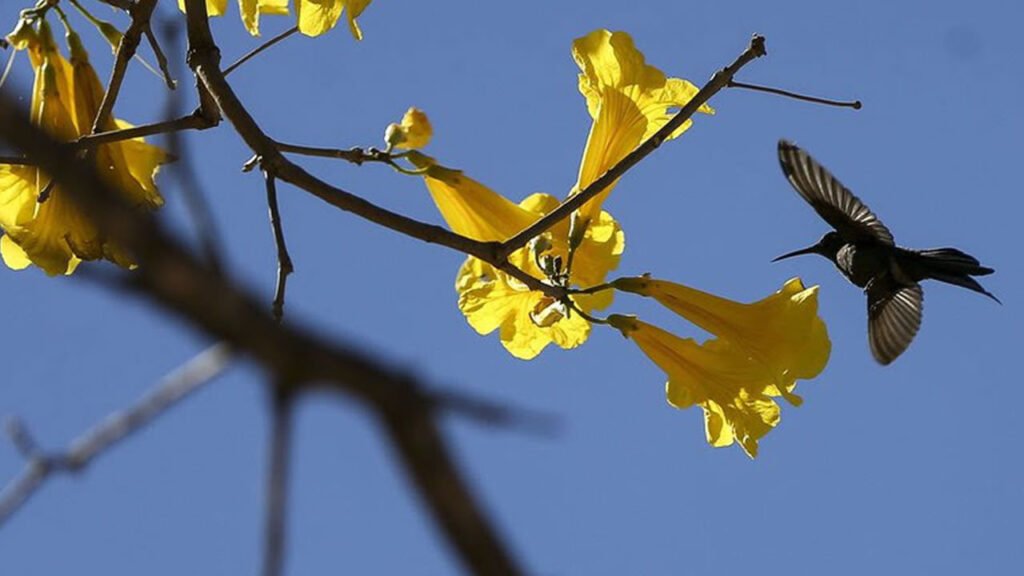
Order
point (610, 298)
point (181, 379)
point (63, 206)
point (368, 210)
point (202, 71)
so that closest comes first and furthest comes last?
point (181, 379) → point (368, 210) → point (202, 71) → point (63, 206) → point (610, 298)

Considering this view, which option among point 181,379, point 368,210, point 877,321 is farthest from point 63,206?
point 181,379

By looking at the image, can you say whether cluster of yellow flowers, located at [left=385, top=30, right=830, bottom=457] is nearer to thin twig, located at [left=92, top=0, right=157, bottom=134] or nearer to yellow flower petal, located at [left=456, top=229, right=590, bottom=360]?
yellow flower petal, located at [left=456, top=229, right=590, bottom=360]

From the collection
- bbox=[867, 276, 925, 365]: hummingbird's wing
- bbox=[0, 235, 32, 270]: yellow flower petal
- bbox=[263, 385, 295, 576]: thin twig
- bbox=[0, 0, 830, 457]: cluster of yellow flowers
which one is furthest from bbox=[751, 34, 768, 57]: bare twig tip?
bbox=[263, 385, 295, 576]: thin twig

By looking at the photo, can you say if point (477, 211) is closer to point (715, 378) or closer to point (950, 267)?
point (715, 378)

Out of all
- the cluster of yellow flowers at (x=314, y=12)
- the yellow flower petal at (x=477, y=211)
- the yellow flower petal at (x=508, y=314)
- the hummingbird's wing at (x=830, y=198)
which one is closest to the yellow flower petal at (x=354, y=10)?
the cluster of yellow flowers at (x=314, y=12)

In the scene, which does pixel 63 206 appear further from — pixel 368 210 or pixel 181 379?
pixel 181 379

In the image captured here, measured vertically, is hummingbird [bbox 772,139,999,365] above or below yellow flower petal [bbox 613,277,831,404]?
above

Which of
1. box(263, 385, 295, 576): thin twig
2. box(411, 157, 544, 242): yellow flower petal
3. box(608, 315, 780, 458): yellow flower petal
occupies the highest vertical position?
box(411, 157, 544, 242): yellow flower petal
